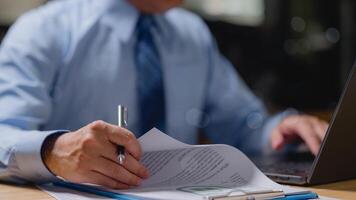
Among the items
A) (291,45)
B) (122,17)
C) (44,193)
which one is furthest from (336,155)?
(291,45)

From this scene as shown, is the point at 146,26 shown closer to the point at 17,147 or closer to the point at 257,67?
the point at 17,147

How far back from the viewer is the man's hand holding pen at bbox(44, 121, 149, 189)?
82 cm

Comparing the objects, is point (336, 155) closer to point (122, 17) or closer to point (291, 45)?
point (122, 17)

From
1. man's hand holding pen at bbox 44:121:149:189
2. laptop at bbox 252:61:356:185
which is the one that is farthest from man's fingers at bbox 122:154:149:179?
laptop at bbox 252:61:356:185

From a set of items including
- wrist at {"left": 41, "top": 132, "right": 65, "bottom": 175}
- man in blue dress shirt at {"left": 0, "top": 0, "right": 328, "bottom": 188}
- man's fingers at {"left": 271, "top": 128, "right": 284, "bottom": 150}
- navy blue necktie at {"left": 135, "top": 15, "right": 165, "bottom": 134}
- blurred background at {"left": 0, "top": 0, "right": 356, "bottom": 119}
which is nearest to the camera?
wrist at {"left": 41, "top": 132, "right": 65, "bottom": 175}

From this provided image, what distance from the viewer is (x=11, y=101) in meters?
1.16

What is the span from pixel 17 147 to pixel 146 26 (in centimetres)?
69

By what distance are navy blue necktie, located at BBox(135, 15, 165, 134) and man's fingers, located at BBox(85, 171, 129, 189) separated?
2.01ft

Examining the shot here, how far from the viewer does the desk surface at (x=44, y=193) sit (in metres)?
0.84

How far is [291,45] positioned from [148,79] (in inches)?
63.6

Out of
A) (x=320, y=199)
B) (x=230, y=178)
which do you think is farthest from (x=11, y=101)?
(x=320, y=199)

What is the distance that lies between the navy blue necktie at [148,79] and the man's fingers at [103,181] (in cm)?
61

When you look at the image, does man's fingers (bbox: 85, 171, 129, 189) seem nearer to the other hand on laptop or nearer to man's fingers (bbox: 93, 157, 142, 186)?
man's fingers (bbox: 93, 157, 142, 186)

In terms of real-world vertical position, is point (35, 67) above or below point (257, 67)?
above
